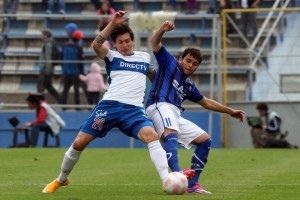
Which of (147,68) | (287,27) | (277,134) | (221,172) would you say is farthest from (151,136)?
(287,27)

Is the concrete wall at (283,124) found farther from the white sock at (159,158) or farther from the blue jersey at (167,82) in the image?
the white sock at (159,158)

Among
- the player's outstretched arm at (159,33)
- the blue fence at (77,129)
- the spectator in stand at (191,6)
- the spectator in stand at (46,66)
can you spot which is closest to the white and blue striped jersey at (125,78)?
the player's outstretched arm at (159,33)

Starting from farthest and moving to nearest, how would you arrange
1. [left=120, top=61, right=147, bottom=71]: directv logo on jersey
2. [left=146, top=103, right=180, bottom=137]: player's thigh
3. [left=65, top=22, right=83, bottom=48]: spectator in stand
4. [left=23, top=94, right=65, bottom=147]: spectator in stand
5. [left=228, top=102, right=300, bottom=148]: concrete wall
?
[left=65, top=22, right=83, bottom=48]: spectator in stand < [left=228, top=102, right=300, bottom=148]: concrete wall < [left=23, top=94, right=65, bottom=147]: spectator in stand < [left=146, top=103, right=180, bottom=137]: player's thigh < [left=120, top=61, right=147, bottom=71]: directv logo on jersey

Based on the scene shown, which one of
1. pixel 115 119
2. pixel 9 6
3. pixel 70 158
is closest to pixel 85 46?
pixel 9 6

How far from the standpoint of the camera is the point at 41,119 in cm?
2498

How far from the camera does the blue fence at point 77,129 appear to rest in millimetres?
25641

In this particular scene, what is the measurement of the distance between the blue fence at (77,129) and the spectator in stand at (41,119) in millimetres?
769

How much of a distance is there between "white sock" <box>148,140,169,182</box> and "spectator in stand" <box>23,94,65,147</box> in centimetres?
1419

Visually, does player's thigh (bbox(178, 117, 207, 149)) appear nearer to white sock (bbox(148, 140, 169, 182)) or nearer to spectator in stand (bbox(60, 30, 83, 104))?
white sock (bbox(148, 140, 169, 182))

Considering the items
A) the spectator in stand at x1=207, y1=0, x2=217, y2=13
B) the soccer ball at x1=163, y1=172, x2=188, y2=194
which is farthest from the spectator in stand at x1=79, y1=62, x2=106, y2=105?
the soccer ball at x1=163, y1=172, x2=188, y2=194

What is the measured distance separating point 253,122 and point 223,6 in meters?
4.53

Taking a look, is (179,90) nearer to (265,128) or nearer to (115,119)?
(115,119)

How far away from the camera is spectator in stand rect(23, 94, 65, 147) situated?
982 inches

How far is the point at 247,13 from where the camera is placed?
1049 inches
